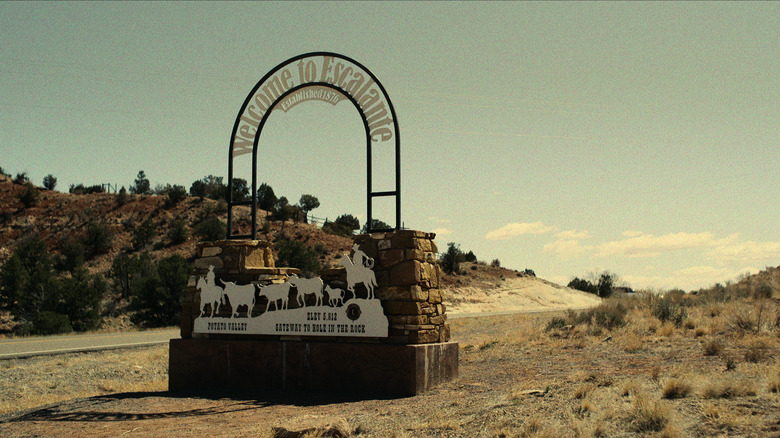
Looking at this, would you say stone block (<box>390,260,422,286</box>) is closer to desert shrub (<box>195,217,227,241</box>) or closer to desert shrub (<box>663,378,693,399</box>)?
desert shrub (<box>663,378,693,399</box>)

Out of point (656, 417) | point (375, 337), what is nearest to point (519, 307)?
point (375, 337)

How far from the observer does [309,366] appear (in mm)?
10703

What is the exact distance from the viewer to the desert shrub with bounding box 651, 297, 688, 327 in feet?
52.4

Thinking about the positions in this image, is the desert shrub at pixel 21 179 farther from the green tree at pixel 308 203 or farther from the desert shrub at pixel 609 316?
the desert shrub at pixel 609 316

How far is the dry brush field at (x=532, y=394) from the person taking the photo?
623cm

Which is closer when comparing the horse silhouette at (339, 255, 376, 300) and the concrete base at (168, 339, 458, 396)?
the concrete base at (168, 339, 458, 396)

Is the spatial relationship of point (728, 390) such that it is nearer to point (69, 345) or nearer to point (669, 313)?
point (669, 313)

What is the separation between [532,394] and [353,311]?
3.61 metres

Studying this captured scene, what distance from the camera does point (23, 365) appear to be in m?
15.5

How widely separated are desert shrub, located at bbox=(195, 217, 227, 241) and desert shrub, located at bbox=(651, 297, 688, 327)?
40.7m

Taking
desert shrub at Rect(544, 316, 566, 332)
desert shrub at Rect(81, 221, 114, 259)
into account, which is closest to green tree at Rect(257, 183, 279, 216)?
desert shrub at Rect(81, 221, 114, 259)

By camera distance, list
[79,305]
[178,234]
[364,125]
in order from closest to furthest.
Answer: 1. [364,125]
2. [79,305]
3. [178,234]

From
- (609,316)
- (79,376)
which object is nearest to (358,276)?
(79,376)

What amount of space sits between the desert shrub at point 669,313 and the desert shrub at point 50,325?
25508 mm
